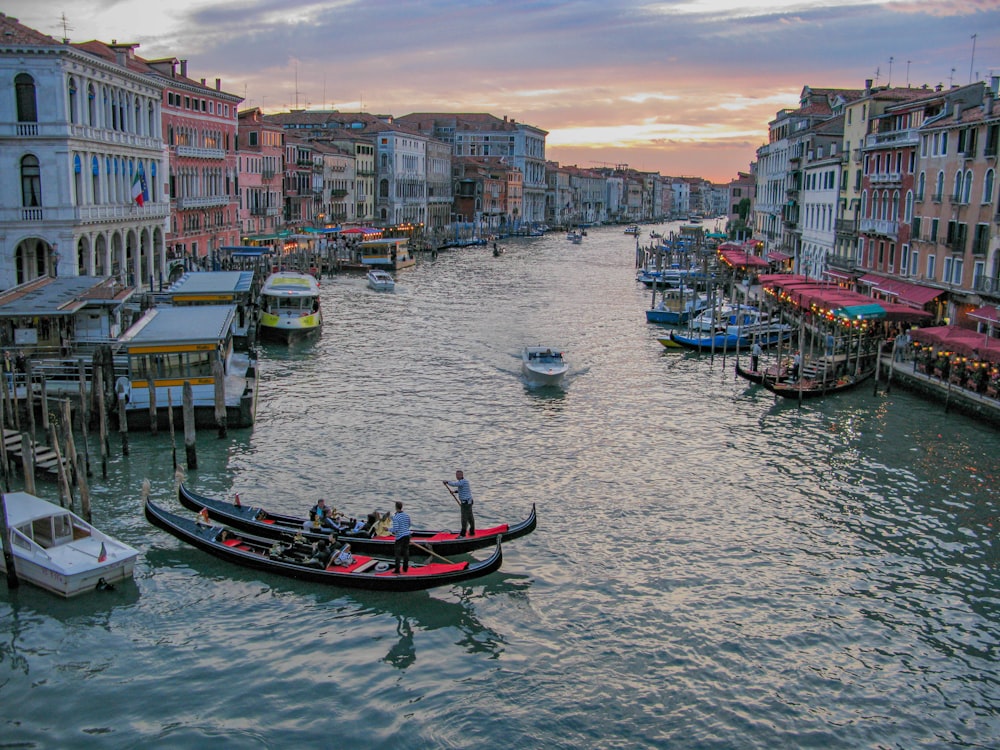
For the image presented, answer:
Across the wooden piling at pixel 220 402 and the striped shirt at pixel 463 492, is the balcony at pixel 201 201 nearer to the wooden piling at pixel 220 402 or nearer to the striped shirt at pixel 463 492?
the wooden piling at pixel 220 402

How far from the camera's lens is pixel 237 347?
2752 centimetres

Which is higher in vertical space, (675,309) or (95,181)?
(95,181)

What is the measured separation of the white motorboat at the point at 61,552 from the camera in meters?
11.6

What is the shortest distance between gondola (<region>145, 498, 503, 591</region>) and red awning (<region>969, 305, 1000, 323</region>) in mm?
16424

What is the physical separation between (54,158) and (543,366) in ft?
47.8

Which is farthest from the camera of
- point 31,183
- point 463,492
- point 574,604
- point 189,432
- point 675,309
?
point 675,309

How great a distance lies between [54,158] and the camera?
2612 centimetres

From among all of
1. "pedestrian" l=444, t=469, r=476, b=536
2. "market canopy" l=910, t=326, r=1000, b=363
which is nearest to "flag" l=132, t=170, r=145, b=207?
"pedestrian" l=444, t=469, r=476, b=536

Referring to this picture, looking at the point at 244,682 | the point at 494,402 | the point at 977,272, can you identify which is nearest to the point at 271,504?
the point at 244,682

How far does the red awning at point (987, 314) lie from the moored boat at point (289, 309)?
63.6 feet

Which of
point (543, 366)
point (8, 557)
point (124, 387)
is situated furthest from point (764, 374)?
point (8, 557)

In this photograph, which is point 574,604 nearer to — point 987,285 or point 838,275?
point 987,285

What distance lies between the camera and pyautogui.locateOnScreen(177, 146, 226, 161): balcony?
140 feet

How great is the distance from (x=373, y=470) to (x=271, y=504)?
234cm
